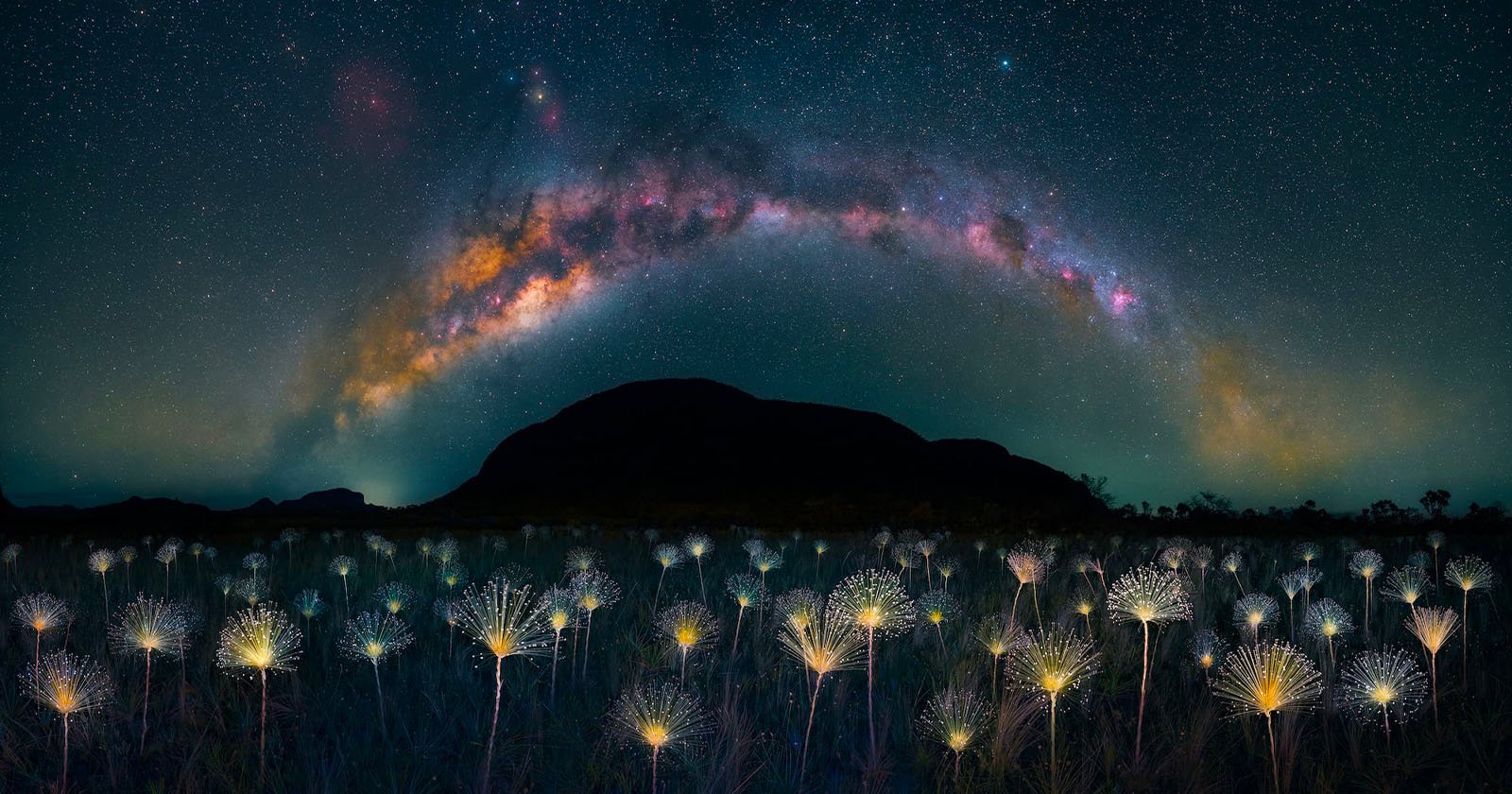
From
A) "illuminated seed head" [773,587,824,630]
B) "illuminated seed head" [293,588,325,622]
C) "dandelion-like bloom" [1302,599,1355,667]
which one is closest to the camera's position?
"illuminated seed head" [773,587,824,630]

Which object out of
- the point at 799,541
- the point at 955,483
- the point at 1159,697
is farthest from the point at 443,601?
the point at 955,483

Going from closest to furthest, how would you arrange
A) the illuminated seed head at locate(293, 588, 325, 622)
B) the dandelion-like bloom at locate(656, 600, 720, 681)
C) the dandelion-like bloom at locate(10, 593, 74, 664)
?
the dandelion-like bloom at locate(656, 600, 720, 681) < the dandelion-like bloom at locate(10, 593, 74, 664) < the illuminated seed head at locate(293, 588, 325, 622)

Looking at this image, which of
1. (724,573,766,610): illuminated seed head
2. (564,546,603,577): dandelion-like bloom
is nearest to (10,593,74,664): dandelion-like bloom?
(564,546,603,577): dandelion-like bloom

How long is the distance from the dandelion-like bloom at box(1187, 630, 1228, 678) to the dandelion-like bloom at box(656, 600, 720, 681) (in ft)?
12.9

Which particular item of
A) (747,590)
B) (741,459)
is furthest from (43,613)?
(741,459)

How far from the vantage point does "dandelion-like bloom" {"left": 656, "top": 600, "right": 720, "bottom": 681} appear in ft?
19.0

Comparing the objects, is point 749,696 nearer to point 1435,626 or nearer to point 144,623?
point 144,623

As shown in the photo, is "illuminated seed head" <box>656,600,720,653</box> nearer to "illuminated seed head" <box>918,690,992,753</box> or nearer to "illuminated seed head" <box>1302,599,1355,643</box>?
"illuminated seed head" <box>918,690,992,753</box>

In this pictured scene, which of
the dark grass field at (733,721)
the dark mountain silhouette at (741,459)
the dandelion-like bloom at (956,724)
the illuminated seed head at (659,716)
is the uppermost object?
the dark mountain silhouette at (741,459)

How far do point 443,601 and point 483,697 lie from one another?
8.73 feet

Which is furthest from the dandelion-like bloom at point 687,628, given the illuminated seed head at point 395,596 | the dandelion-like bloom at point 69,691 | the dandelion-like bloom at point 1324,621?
the dandelion-like bloom at point 1324,621

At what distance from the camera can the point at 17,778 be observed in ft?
16.7

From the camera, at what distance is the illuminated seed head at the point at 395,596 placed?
29.6ft

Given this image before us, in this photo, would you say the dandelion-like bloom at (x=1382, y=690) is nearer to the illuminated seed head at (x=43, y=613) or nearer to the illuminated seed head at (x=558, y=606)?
the illuminated seed head at (x=558, y=606)
